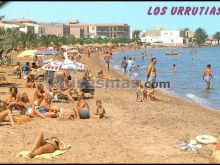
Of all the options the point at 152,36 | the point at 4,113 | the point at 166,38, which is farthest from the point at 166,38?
the point at 4,113

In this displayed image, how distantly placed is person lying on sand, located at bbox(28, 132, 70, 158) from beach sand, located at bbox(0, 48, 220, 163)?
7.7 inches

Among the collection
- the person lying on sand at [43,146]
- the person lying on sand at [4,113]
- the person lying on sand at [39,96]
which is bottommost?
the person lying on sand at [43,146]

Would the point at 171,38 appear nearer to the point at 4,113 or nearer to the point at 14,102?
the point at 14,102

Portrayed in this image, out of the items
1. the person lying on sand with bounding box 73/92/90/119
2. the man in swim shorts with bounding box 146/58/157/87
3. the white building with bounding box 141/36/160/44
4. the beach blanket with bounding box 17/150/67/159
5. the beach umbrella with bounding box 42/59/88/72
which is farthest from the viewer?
the white building with bounding box 141/36/160/44

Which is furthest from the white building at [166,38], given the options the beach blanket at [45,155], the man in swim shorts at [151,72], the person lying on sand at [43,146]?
the beach blanket at [45,155]

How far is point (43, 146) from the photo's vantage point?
27.0 ft

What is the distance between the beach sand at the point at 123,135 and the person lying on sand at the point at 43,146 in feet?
0.64

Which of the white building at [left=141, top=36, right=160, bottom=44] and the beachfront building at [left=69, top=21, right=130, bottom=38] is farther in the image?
the white building at [left=141, top=36, right=160, bottom=44]

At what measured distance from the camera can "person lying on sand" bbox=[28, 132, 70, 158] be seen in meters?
8.07

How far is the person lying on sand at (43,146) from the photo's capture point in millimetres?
8070

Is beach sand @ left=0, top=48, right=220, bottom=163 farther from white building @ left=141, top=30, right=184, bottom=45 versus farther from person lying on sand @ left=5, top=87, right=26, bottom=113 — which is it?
white building @ left=141, top=30, right=184, bottom=45

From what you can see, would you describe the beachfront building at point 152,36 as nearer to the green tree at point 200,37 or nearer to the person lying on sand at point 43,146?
the green tree at point 200,37

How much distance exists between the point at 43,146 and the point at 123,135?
2424 mm

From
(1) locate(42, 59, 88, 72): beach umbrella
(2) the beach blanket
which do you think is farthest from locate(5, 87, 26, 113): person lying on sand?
(1) locate(42, 59, 88, 72): beach umbrella
